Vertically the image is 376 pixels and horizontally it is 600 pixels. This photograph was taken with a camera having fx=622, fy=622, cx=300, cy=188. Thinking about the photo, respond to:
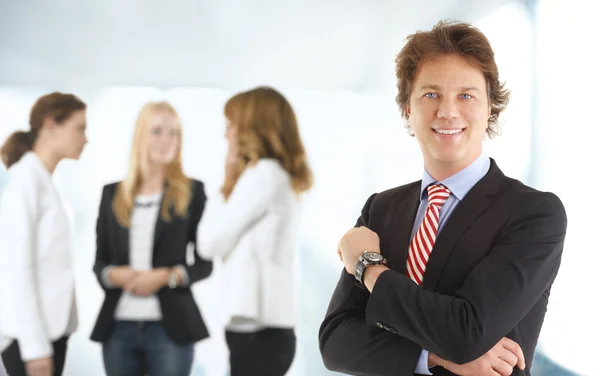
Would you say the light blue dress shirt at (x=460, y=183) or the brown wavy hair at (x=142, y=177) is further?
the brown wavy hair at (x=142, y=177)

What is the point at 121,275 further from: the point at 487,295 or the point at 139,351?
the point at 487,295

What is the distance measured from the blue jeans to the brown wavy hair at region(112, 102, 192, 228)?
0.58 metres

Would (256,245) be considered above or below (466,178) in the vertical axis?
below

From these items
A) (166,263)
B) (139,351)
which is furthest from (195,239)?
(139,351)

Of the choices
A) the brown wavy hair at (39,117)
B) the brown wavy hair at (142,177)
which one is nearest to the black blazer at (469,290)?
the brown wavy hair at (142,177)

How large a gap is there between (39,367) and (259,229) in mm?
1378

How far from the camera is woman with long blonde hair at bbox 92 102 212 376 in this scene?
3354mm

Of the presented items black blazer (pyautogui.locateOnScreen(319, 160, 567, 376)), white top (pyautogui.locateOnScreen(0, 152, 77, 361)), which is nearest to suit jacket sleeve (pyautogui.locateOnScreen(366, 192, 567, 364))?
black blazer (pyautogui.locateOnScreen(319, 160, 567, 376))

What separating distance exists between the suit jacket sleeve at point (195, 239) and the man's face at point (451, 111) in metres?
1.83

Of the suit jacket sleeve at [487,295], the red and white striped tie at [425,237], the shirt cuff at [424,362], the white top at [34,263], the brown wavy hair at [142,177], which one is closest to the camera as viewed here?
the suit jacket sleeve at [487,295]

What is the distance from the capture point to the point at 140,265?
336cm

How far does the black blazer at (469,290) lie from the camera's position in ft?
5.13

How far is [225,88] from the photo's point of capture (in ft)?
11.5

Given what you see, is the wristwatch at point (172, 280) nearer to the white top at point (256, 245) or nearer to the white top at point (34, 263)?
the white top at point (256, 245)
